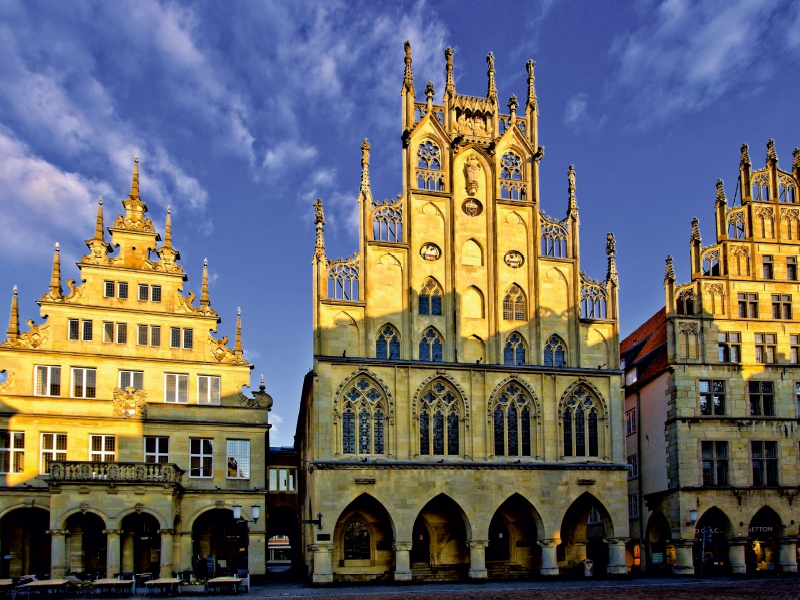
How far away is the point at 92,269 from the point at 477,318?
1948cm

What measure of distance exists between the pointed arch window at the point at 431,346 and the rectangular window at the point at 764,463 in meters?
17.2

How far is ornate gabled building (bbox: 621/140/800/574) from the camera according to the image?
4347 cm

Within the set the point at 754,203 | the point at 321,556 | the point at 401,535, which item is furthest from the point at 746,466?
the point at 321,556

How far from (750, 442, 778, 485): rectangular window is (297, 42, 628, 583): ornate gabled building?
24.5 ft

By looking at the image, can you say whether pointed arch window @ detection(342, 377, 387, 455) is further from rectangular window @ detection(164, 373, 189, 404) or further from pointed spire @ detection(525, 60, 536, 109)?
pointed spire @ detection(525, 60, 536, 109)

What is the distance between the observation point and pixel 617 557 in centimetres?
4191

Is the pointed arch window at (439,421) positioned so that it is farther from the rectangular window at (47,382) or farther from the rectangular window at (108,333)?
the rectangular window at (47,382)

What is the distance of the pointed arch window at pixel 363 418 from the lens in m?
40.6

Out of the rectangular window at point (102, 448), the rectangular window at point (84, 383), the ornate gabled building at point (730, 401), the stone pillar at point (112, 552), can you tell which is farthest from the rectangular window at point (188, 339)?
the ornate gabled building at point (730, 401)

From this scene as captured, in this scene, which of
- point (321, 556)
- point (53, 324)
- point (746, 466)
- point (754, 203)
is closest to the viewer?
point (321, 556)

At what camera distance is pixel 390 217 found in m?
43.8

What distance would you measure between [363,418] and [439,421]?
3838 mm

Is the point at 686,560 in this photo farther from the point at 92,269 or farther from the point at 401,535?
the point at 92,269

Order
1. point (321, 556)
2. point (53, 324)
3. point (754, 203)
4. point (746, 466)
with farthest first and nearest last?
point (754, 203), point (746, 466), point (53, 324), point (321, 556)
